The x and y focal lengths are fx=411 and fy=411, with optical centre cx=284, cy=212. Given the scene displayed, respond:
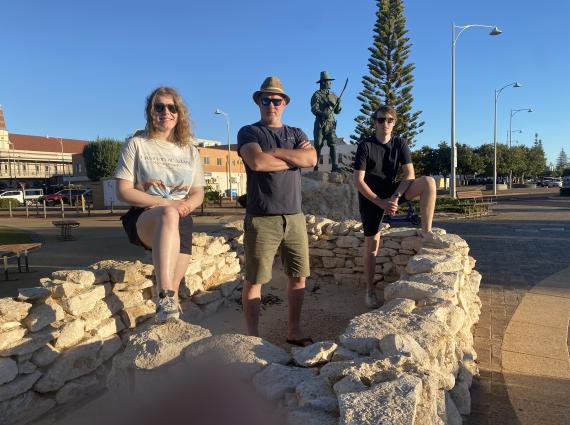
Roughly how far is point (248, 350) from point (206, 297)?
231 cm

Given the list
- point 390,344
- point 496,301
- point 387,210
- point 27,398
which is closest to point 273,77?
point 387,210

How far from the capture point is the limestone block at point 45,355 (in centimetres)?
254

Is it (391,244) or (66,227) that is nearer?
(391,244)

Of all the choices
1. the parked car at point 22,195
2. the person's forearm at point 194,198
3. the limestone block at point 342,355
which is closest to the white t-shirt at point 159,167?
the person's forearm at point 194,198

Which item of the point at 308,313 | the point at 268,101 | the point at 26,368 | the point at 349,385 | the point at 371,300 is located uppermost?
the point at 268,101

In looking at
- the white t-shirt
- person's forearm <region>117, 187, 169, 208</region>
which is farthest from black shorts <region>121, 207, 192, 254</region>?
the white t-shirt

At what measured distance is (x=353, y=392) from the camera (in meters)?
1.41

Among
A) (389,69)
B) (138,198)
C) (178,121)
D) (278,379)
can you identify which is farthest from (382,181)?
(389,69)

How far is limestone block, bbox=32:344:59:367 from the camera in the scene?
2543mm

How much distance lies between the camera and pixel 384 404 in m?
1.31

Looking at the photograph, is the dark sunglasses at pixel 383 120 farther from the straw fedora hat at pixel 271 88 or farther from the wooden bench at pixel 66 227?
the wooden bench at pixel 66 227

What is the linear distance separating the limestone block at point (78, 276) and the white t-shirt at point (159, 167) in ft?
2.48

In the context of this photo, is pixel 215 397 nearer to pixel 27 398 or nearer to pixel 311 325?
pixel 27 398

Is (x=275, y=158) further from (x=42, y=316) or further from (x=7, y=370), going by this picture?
(x=7, y=370)
